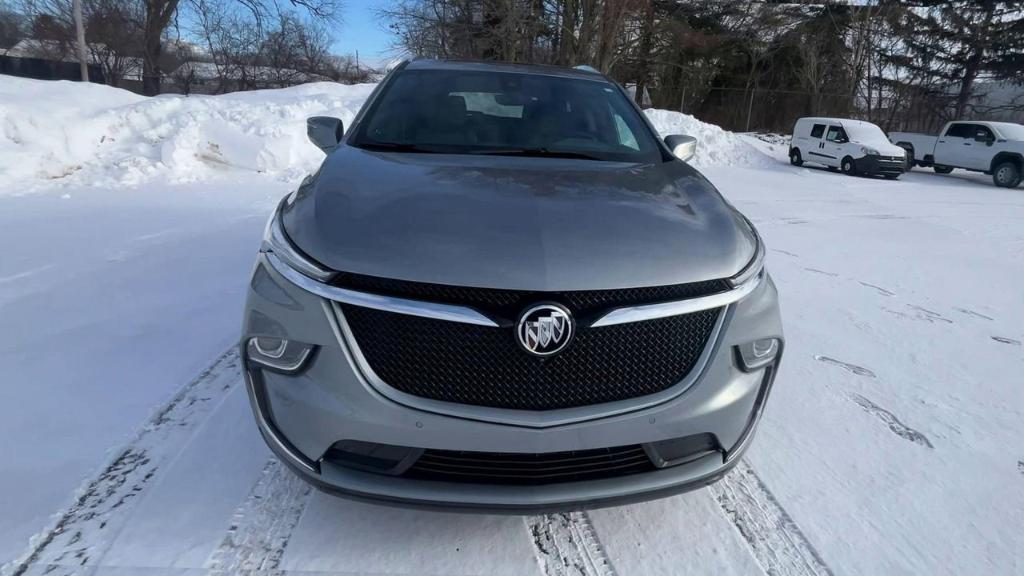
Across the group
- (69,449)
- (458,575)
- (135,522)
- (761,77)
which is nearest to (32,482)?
(69,449)

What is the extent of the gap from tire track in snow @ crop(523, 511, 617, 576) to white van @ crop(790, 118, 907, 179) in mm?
17277

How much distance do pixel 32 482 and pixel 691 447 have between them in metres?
2.37

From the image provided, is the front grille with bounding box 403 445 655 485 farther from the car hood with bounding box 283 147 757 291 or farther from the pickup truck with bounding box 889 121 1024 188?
the pickup truck with bounding box 889 121 1024 188

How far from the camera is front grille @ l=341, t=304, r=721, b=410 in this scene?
5.82 ft

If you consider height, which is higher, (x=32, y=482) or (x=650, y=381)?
(x=650, y=381)

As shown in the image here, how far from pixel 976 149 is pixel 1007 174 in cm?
131

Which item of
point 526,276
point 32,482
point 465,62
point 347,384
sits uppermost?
point 465,62

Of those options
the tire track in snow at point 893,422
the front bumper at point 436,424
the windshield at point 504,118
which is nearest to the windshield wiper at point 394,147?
the windshield at point 504,118

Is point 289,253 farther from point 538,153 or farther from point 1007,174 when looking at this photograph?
point 1007,174

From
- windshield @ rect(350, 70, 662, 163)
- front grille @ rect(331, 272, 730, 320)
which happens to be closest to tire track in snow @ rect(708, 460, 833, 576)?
front grille @ rect(331, 272, 730, 320)

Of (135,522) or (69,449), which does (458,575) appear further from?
(69,449)

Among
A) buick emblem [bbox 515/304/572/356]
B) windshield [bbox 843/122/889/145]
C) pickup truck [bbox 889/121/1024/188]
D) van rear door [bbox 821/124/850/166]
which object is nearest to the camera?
buick emblem [bbox 515/304/572/356]

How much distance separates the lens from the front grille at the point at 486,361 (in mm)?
1772

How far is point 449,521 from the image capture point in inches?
85.6
